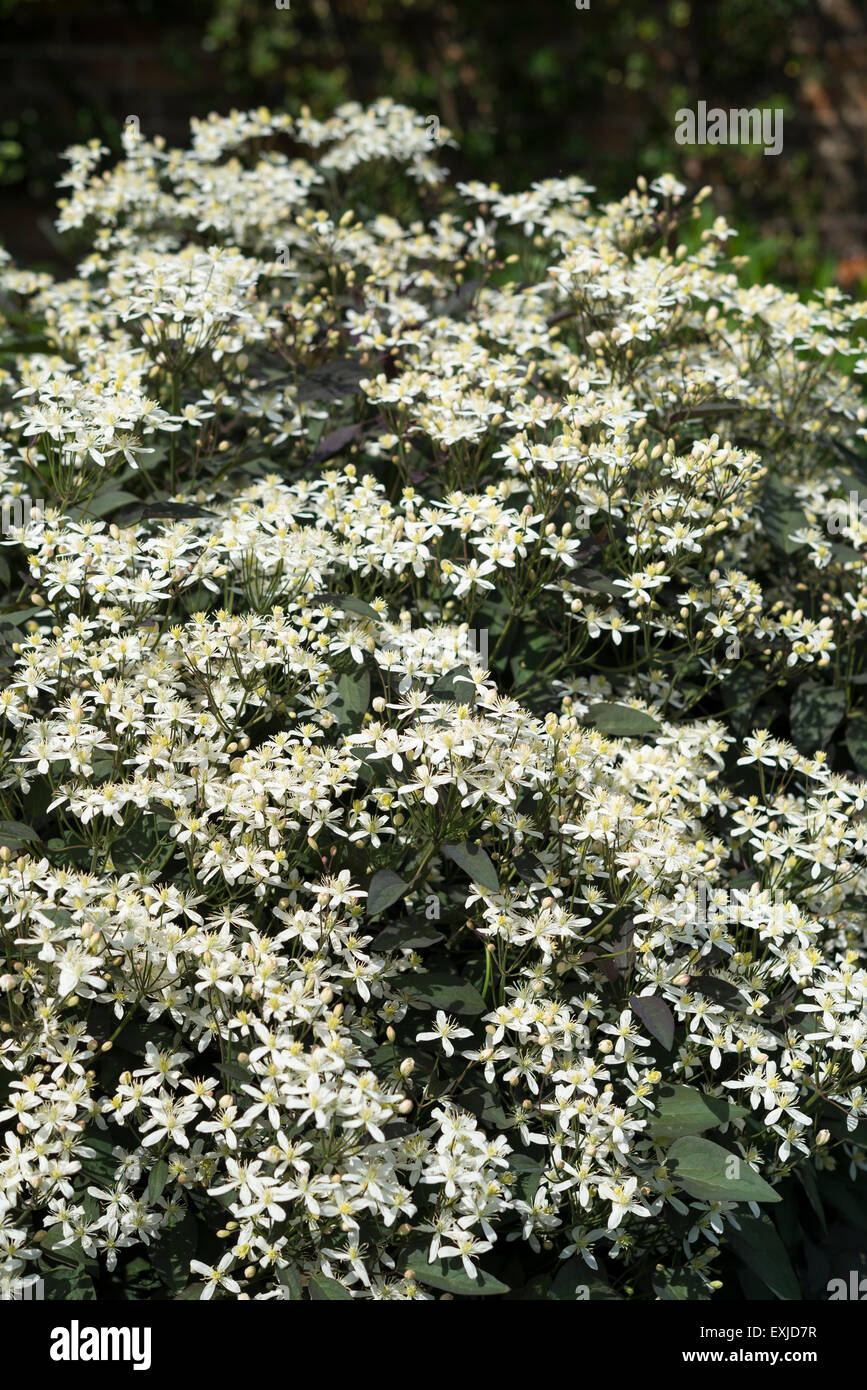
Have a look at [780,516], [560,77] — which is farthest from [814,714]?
[560,77]

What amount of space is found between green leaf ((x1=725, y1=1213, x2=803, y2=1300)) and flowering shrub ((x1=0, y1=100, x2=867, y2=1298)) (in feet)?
0.04

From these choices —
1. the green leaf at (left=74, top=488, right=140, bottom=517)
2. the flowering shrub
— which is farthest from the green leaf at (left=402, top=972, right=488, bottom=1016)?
the green leaf at (left=74, top=488, right=140, bottom=517)

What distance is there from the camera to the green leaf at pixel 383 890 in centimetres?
199

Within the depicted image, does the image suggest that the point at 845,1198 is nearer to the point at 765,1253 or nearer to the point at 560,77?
the point at 765,1253

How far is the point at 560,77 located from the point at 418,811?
22.2 feet

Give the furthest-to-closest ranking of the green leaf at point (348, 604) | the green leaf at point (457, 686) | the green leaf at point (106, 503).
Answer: the green leaf at point (106, 503)
the green leaf at point (348, 604)
the green leaf at point (457, 686)

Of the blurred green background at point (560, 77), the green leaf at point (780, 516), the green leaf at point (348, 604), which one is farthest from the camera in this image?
the blurred green background at point (560, 77)

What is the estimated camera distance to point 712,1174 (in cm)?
197

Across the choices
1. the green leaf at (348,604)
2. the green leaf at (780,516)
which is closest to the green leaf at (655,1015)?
the green leaf at (348,604)

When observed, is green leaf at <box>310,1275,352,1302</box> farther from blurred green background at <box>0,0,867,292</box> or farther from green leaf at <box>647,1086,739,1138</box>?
blurred green background at <box>0,0,867,292</box>

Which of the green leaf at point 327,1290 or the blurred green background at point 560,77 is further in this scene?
the blurred green background at point 560,77

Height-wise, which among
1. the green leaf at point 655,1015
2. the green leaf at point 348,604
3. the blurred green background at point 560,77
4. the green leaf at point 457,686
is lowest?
the green leaf at point 655,1015

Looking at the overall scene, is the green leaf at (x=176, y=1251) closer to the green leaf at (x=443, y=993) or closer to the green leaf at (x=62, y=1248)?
the green leaf at (x=62, y=1248)

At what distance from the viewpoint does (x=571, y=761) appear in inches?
86.0
